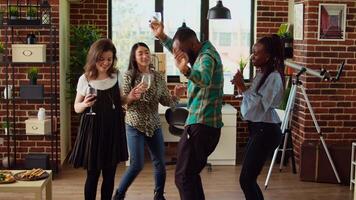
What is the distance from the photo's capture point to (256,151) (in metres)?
3.59

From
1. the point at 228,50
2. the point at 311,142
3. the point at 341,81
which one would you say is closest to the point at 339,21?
the point at 341,81

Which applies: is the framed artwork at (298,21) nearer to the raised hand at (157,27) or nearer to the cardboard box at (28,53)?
the raised hand at (157,27)

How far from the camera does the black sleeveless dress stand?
3797 mm

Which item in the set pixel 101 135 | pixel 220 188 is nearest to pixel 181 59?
pixel 101 135

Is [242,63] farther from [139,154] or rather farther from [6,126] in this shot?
[6,126]

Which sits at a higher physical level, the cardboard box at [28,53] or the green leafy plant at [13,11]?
the green leafy plant at [13,11]

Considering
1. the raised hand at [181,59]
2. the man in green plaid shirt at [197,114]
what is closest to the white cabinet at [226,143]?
the man in green plaid shirt at [197,114]

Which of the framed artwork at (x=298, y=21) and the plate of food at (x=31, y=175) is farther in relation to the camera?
the framed artwork at (x=298, y=21)

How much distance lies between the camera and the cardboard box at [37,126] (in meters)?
5.43

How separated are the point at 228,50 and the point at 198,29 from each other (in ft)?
1.59

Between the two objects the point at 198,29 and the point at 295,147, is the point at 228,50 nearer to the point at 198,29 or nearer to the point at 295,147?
the point at 198,29

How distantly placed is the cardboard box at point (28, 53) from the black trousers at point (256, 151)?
2654mm

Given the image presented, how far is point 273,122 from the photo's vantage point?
3.65 m

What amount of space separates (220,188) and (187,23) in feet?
8.46
